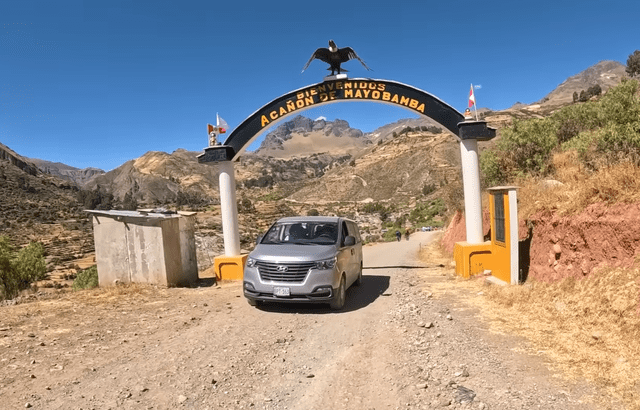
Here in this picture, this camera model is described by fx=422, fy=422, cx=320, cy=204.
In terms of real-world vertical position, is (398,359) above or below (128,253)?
below

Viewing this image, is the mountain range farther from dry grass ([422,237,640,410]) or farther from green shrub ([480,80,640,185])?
dry grass ([422,237,640,410])

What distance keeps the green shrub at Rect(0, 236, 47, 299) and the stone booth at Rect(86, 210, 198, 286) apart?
22.0 feet

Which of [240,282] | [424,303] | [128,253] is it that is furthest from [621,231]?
[128,253]

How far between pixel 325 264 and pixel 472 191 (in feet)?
18.3

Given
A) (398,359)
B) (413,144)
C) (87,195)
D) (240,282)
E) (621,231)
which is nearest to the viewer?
(398,359)

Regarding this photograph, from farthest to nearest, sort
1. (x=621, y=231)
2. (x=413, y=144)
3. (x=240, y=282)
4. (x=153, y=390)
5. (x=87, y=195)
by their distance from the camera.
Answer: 1. (x=413, y=144)
2. (x=87, y=195)
3. (x=240, y=282)
4. (x=621, y=231)
5. (x=153, y=390)

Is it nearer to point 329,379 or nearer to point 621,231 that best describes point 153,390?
point 329,379

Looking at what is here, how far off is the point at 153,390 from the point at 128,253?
7.64 metres

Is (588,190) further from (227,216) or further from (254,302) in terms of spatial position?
(227,216)

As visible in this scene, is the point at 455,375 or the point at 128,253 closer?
the point at 455,375

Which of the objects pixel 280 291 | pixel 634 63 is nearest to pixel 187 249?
pixel 280 291

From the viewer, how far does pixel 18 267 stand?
17.5 meters

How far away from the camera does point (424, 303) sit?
8.55 metres

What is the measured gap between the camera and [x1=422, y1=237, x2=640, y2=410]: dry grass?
4426mm
